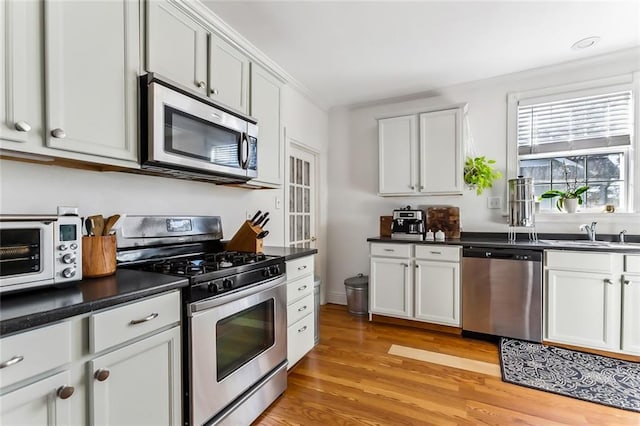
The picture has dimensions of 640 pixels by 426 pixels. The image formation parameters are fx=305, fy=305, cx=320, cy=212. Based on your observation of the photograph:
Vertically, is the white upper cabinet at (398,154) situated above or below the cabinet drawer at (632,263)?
above

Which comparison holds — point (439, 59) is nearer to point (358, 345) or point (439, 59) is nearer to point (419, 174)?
point (419, 174)

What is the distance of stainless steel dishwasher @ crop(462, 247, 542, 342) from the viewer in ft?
8.95

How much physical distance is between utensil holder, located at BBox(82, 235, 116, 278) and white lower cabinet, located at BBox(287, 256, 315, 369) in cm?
107

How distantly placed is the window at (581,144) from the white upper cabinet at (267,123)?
262cm

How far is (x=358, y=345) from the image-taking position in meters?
2.81

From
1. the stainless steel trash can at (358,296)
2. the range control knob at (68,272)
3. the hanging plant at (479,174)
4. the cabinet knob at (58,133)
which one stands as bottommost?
the stainless steel trash can at (358,296)

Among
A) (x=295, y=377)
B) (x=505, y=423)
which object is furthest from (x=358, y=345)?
(x=505, y=423)

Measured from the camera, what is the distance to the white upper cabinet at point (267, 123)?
7.63 ft

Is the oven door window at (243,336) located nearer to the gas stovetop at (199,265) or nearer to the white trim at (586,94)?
the gas stovetop at (199,265)

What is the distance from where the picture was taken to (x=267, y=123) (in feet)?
8.08

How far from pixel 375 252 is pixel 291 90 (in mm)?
2037

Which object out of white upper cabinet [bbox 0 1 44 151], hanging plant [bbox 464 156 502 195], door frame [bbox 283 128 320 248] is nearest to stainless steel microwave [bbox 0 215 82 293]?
white upper cabinet [bbox 0 1 44 151]

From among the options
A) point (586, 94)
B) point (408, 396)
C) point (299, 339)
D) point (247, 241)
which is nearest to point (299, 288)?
point (299, 339)

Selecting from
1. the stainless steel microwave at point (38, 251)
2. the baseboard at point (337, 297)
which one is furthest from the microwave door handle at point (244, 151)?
the baseboard at point (337, 297)
